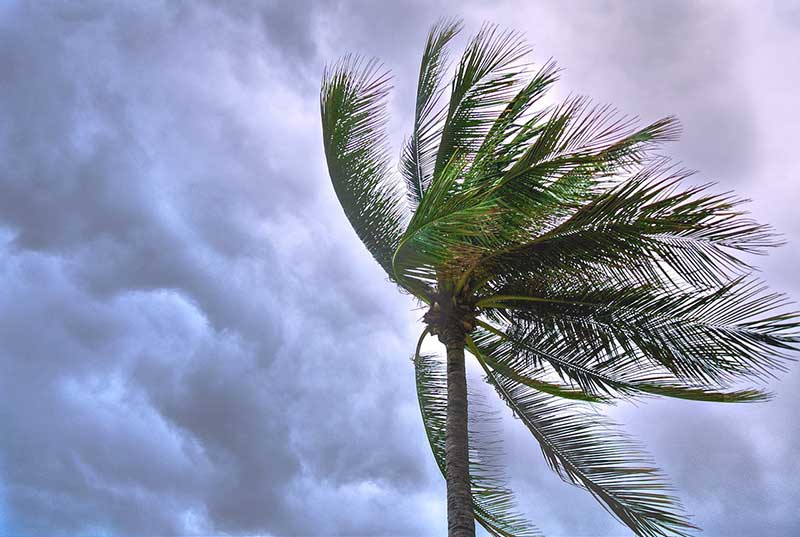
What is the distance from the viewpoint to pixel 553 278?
779 centimetres

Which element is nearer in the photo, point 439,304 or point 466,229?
point 466,229

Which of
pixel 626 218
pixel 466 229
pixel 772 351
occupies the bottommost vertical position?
pixel 772 351

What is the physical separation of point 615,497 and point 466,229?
13.6 feet

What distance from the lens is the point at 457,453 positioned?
7.68 m

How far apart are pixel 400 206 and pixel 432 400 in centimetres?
303

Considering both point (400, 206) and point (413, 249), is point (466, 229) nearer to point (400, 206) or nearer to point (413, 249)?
point (413, 249)

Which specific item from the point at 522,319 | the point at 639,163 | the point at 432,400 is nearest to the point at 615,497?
the point at 522,319

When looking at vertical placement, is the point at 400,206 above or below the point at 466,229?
above

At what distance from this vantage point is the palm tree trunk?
284 inches

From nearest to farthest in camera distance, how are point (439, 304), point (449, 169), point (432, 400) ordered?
point (449, 169) → point (439, 304) → point (432, 400)

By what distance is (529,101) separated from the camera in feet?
25.7

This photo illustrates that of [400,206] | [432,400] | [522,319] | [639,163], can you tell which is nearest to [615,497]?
[522,319]

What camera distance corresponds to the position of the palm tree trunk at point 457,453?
284 inches

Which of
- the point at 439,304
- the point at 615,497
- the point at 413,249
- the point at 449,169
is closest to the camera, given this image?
the point at 449,169
